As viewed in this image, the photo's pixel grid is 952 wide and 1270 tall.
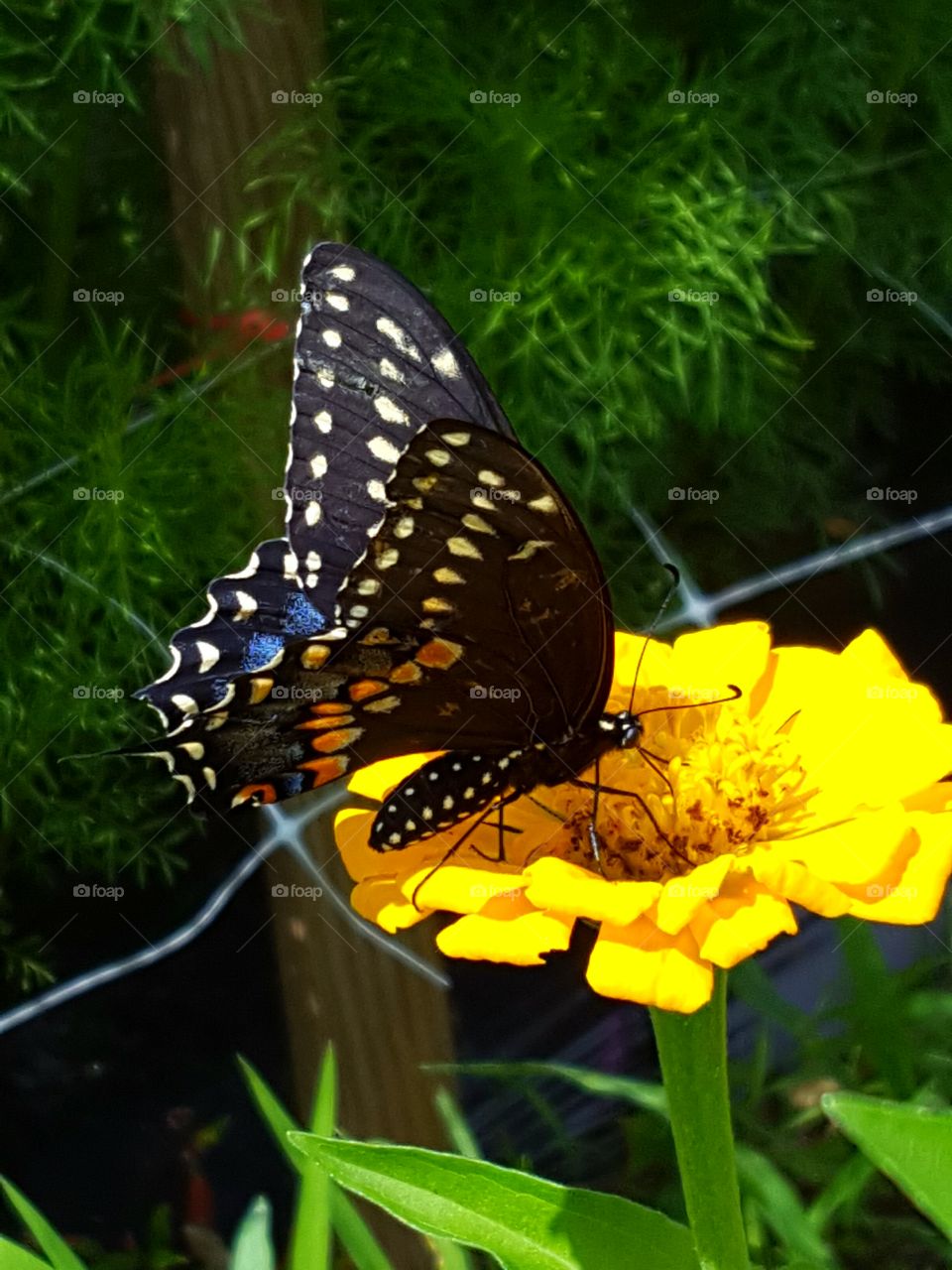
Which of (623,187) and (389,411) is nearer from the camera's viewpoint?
(389,411)

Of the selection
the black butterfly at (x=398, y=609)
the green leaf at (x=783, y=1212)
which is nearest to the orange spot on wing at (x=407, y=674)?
the black butterfly at (x=398, y=609)

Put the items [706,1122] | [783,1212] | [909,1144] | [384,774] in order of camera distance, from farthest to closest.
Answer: [783,1212]
[384,774]
[706,1122]
[909,1144]

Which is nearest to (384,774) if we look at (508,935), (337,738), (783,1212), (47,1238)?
(337,738)

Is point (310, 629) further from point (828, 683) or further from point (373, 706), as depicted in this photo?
point (828, 683)

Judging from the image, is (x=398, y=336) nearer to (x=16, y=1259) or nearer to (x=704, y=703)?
(x=704, y=703)

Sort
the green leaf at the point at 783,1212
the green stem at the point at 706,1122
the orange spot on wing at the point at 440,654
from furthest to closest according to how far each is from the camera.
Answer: the green leaf at the point at 783,1212, the orange spot on wing at the point at 440,654, the green stem at the point at 706,1122

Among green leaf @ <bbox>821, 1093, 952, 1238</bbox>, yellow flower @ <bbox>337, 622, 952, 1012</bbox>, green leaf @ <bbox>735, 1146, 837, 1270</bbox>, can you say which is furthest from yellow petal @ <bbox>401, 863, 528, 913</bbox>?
green leaf @ <bbox>735, 1146, 837, 1270</bbox>

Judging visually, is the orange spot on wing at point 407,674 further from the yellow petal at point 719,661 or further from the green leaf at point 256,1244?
the green leaf at point 256,1244
